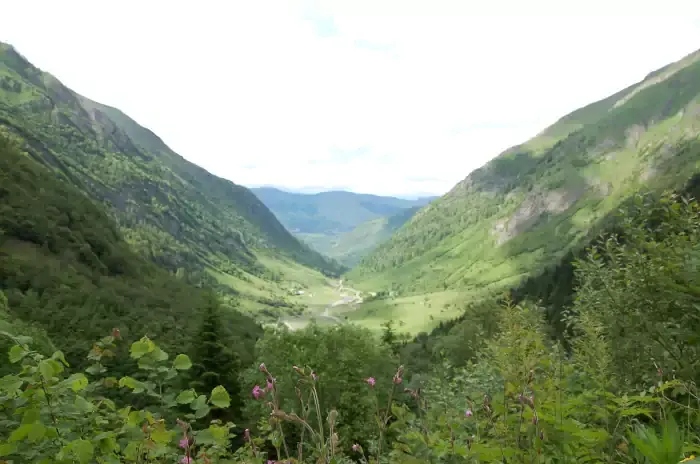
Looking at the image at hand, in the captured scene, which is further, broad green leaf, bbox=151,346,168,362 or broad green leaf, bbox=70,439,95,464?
broad green leaf, bbox=151,346,168,362

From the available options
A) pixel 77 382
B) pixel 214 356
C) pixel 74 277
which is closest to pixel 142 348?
pixel 77 382

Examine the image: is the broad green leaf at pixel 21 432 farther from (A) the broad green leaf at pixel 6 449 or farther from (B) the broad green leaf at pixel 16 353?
(B) the broad green leaf at pixel 16 353

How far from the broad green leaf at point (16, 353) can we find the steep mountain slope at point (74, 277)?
207 ft

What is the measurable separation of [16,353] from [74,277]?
14574cm

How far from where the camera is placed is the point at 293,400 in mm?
30281

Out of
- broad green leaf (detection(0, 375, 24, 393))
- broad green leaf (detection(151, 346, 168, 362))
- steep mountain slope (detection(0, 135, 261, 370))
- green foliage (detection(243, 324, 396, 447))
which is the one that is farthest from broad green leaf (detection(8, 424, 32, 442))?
steep mountain slope (detection(0, 135, 261, 370))

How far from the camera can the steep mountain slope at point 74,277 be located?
8588cm

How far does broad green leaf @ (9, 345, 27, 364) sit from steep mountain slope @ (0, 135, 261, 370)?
2483 inches

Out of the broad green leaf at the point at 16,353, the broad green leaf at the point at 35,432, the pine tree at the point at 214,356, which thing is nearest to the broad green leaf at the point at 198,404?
the broad green leaf at the point at 35,432

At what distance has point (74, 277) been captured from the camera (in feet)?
404

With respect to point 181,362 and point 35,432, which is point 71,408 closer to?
point 35,432

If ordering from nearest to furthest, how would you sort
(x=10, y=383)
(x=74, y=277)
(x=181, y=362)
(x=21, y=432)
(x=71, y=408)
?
1. (x=21, y=432)
2. (x=10, y=383)
3. (x=71, y=408)
4. (x=181, y=362)
5. (x=74, y=277)

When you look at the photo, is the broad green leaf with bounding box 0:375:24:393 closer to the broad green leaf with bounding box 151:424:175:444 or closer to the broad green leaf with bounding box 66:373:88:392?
the broad green leaf with bounding box 66:373:88:392

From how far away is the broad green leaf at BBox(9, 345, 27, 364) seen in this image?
327cm
